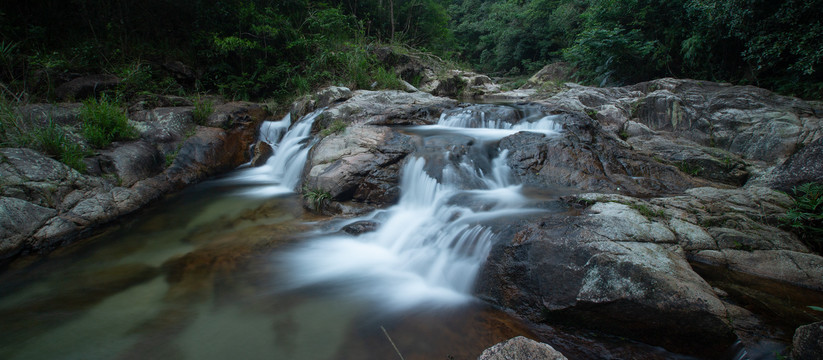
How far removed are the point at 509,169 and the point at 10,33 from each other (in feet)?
35.7

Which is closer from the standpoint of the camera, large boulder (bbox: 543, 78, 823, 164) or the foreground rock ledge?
the foreground rock ledge

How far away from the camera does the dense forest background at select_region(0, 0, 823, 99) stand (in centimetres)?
680

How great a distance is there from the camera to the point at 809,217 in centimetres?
331

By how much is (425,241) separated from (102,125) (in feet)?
20.0

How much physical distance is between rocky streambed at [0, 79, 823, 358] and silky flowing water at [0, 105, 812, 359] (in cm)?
4

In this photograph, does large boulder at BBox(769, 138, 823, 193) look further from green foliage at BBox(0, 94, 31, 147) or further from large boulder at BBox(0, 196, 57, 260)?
green foliage at BBox(0, 94, 31, 147)

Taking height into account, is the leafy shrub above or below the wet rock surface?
above

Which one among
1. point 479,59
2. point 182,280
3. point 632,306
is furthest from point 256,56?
point 479,59

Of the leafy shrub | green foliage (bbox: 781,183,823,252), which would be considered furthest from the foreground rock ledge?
green foliage (bbox: 781,183,823,252)

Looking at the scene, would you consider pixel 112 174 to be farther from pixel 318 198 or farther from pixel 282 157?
pixel 318 198

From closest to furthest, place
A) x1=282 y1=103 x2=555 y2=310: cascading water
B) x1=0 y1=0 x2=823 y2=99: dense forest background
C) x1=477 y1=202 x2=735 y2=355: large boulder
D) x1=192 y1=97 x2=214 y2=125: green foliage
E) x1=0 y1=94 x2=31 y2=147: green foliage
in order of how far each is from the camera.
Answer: x1=477 y1=202 x2=735 y2=355: large boulder → x1=282 y1=103 x2=555 y2=310: cascading water → x1=0 y1=94 x2=31 y2=147: green foliage → x1=0 y1=0 x2=823 y2=99: dense forest background → x1=192 y1=97 x2=214 y2=125: green foliage

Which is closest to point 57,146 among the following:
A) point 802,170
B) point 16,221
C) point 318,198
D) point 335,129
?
point 16,221

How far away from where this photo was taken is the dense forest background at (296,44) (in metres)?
6.80

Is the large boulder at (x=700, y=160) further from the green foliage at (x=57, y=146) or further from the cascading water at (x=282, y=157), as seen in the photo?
the green foliage at (x=57, y=146)
